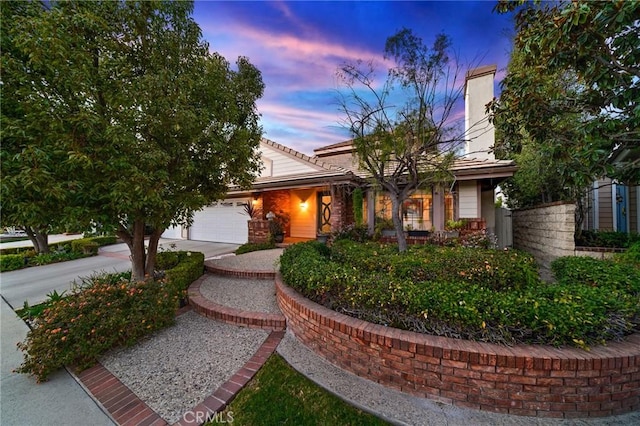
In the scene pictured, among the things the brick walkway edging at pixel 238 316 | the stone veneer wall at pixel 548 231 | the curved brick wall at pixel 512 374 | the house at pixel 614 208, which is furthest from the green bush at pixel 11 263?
the house at pixel 614 208

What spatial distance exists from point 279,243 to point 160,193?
7131mm

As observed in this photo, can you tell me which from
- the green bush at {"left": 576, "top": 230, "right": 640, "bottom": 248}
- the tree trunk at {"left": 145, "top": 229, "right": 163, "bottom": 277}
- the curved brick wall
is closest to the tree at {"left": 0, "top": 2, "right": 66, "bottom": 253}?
the tree trunk at {"left": 145, "top": 229, "right": 163, "bottom": 277}

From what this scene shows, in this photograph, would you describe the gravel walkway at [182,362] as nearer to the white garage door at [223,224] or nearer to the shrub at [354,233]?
the shrub at [354,233]

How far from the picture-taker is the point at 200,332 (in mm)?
3893

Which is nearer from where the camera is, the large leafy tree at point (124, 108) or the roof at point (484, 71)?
the large leafy tree at point (124, 108)

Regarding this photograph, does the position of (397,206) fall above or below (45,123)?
below

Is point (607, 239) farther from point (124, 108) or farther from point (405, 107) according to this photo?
point (124, 108)

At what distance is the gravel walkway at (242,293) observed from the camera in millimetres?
4568

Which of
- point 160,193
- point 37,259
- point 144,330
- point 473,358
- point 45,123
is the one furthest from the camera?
point 37,259

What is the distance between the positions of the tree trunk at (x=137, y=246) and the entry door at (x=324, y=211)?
746 centimetres

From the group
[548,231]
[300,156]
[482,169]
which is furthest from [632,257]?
[300,156]

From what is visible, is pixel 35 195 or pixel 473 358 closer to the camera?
pixel 473 358

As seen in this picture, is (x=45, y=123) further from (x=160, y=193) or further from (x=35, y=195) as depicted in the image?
(x=160, y=193)

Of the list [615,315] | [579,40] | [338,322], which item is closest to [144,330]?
[338,322]
